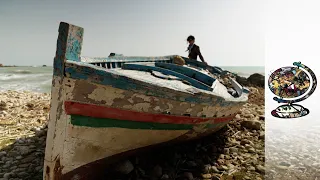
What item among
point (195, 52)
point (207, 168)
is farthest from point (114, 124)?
point (195, 52)

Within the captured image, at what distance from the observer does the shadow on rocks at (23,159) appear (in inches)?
148

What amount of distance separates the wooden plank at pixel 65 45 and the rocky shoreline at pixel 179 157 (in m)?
1.77

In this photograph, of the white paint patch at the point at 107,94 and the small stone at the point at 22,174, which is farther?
the small stone at the point at 22,174

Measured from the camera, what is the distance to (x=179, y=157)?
4.30 metres

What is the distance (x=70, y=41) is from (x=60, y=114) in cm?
85

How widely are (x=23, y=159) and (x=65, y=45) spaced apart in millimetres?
2686

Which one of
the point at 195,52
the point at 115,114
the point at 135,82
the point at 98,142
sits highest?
the point at 195,52

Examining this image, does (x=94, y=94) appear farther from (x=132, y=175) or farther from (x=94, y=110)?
(x=132, y=175)

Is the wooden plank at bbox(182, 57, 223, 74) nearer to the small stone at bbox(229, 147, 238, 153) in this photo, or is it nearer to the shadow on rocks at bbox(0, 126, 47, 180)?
the small stone at bbox(229, 147, 238, 153)

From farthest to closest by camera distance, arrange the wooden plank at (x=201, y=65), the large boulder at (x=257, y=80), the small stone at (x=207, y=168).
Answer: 1. the large boulder at (x=257, y=80)
2. the wooden plank at (x=201, y=65)
3. the small stone at (x=207, y=168)

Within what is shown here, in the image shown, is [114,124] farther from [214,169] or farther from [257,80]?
[257,80]

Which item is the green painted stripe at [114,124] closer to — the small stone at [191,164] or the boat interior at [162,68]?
the small stone at [191,164]

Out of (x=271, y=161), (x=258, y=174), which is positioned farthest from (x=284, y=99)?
(x=258, y=174)

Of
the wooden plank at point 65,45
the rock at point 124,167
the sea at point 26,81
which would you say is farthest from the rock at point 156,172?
the sea at point 26,81
